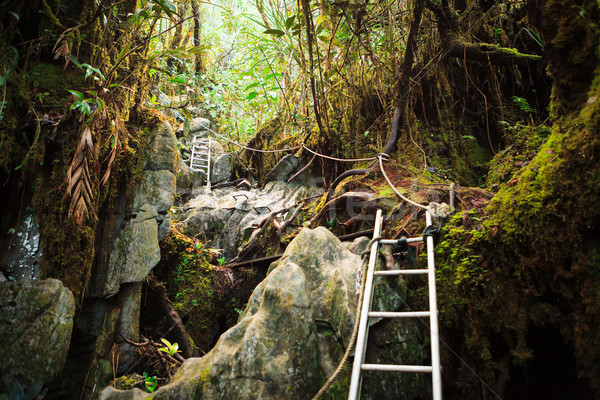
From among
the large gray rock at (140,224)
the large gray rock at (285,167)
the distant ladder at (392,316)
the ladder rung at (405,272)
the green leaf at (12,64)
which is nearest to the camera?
the distant ladder at (392,316)

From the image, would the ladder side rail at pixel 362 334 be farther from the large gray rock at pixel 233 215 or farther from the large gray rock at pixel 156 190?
the large gray rock at pixel 233 215

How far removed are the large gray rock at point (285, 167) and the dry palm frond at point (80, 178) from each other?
A: 15.8 feet

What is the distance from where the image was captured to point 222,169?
9.95 m

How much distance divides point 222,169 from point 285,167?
3232 mm

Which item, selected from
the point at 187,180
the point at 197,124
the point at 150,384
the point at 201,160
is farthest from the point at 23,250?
the point at 197,124

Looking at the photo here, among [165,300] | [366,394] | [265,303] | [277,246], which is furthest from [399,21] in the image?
[165,300]

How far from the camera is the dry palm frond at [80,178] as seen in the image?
272 cm

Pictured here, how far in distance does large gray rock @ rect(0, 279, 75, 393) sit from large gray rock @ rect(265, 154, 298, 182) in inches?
201

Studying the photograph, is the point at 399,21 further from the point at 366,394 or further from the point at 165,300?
the point at 165,300

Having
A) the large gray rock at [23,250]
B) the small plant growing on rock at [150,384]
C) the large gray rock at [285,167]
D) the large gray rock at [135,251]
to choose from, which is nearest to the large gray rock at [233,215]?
the large gray rock at [285,167]

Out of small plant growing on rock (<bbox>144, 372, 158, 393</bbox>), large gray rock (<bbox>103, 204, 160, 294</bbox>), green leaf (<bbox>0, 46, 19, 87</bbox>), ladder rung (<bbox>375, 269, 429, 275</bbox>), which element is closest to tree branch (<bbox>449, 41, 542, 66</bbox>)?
ladder rung (<bbox>375, 269, 429, 275</bbox>)

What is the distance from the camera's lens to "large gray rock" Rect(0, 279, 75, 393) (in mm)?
2552

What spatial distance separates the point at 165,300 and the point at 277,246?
1.82 meters

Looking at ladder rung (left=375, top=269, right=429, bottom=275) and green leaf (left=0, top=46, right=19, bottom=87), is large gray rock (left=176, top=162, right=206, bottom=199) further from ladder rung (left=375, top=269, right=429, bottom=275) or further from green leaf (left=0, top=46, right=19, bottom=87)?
ladder rung (left=375, top=269, right=429, bottom=275)
